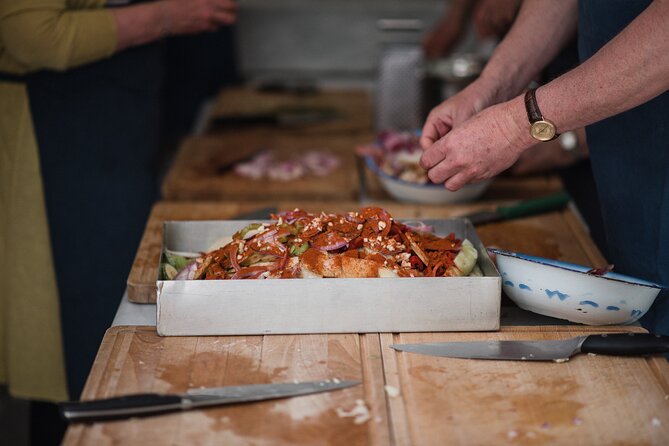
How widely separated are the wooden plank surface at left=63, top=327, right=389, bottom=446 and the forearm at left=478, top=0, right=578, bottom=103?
30.2 inches

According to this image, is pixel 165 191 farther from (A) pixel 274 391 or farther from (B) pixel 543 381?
(B) pixel 543 381

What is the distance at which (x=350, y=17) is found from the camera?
473 cm

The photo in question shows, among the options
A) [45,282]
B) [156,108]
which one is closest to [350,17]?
[156,108]

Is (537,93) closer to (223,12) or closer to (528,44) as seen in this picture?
(528,44)

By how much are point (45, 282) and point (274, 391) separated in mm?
1393

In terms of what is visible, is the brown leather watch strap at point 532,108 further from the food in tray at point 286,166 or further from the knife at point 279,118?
the knife at point 279,118

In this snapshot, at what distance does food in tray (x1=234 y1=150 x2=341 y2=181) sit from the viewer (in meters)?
2.55

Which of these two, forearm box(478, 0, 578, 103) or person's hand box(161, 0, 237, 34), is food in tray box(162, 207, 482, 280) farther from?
person's hand box(161, 0, 237, 34)

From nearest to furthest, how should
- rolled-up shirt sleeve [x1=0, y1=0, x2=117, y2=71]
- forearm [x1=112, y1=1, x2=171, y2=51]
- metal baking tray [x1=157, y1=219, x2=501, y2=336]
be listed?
1. metal baking tray [x1=157, y1=219, x2=501, y2=336]
2. rolled-up shirt sleeve [x1=0, y1=0, x2=117, y2=71]
3. forearm [x1=112, y1=1, x2=171, y2=51]

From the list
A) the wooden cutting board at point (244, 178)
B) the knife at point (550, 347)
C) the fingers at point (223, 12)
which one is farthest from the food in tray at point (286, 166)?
the knife at point (550, 347)

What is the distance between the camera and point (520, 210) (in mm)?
2119

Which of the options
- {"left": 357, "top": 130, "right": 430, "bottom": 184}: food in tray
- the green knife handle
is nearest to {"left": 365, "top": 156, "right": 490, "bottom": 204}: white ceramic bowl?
{"left": 357, "top": 130, "right": 430, "bottom": 184}: food in tray

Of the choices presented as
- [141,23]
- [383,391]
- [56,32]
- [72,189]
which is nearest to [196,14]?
[141,23]

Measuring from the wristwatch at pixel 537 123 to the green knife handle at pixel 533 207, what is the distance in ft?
2.13
